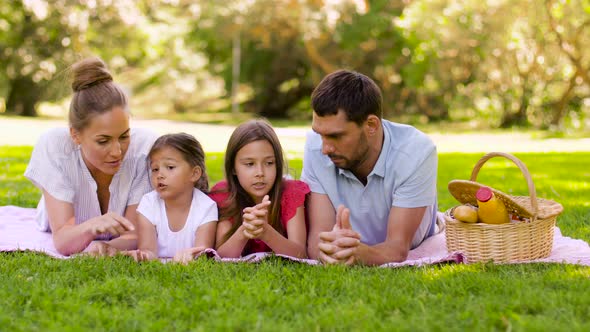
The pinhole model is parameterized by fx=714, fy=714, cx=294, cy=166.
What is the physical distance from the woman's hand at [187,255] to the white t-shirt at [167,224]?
0.27m

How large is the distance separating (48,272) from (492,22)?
16.3 meters

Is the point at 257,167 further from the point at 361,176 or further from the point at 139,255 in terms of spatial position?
the point at 139,255

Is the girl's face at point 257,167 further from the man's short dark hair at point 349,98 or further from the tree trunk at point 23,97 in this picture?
the tree trunk at point 23,97

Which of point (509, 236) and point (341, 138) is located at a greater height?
point (341, 138)

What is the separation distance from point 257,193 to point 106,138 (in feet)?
3.38

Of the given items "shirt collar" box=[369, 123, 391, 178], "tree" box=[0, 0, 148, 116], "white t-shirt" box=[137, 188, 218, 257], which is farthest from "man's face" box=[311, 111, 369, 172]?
"tree" box=[0, 0, 148, 116]

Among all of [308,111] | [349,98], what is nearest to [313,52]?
[308,111]

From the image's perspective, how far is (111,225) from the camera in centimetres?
421

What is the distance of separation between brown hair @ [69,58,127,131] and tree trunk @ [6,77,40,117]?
2462 cm

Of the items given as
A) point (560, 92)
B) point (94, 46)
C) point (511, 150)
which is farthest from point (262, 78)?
point (511, 150)

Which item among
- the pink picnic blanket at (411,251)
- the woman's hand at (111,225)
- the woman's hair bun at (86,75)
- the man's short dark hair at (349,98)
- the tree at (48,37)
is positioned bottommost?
the pink picnic blanket at (411,251)

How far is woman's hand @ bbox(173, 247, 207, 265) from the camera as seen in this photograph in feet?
14.2

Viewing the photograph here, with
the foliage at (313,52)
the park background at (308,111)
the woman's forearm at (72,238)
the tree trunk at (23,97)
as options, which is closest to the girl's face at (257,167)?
the park background at (308,111)

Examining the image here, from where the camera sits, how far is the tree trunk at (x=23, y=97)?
2780 cm
